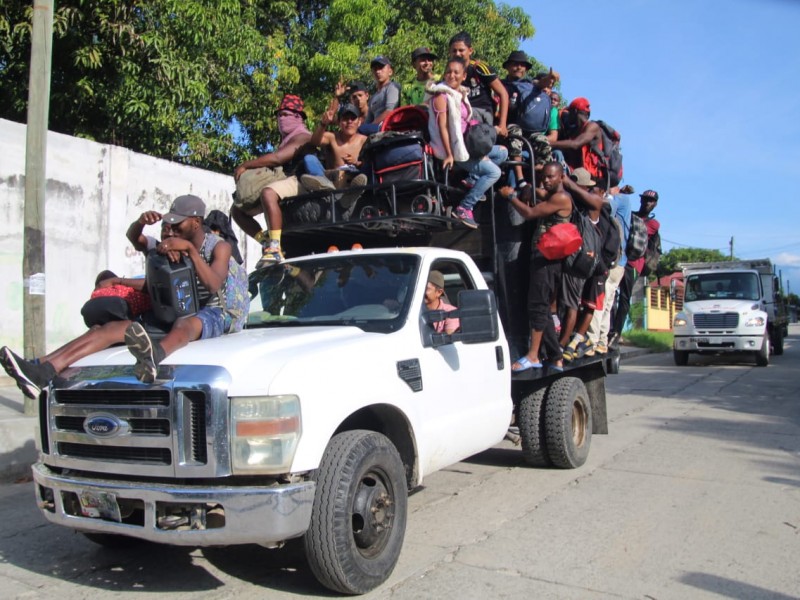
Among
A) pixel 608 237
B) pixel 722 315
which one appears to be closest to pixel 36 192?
pixel 608 237

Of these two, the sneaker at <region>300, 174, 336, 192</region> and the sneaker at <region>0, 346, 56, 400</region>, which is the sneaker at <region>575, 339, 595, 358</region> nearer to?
the sneaker at <region>300, 174, 336, 192</region>

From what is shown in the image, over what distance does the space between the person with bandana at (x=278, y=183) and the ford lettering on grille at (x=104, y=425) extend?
88.6 inches

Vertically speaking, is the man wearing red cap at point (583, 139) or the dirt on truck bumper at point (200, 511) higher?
the man wearing red cap at point (583, 139)

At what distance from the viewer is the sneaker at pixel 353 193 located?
584 cm

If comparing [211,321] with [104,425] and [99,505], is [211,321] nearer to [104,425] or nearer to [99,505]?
[104,425]

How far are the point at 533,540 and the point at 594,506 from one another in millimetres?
958

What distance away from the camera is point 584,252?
21.0 ft

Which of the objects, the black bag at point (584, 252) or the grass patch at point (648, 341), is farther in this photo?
the grass patch at point (648, 341)

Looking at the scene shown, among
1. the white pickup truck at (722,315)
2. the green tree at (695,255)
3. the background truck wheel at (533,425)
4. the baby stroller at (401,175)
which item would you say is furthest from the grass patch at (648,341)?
the green tree at (695,255)

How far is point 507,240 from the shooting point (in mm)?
6312

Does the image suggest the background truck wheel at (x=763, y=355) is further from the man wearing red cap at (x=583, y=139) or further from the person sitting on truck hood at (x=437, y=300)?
the person sitting on truck hood at (x=437, y=300)

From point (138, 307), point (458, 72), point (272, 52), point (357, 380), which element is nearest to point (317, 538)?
point (357, 380)

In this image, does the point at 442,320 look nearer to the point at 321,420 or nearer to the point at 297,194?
the point at 321,420

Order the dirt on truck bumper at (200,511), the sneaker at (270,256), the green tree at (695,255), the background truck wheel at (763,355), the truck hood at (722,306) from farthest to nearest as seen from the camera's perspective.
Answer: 1. the green tree at (695,255)
2. the truck hood at (722,306)
3. the background truck wheel at (763,355)
4. the sneaker at (270,256)
5. the dirt on truck bumper at (200,511)
